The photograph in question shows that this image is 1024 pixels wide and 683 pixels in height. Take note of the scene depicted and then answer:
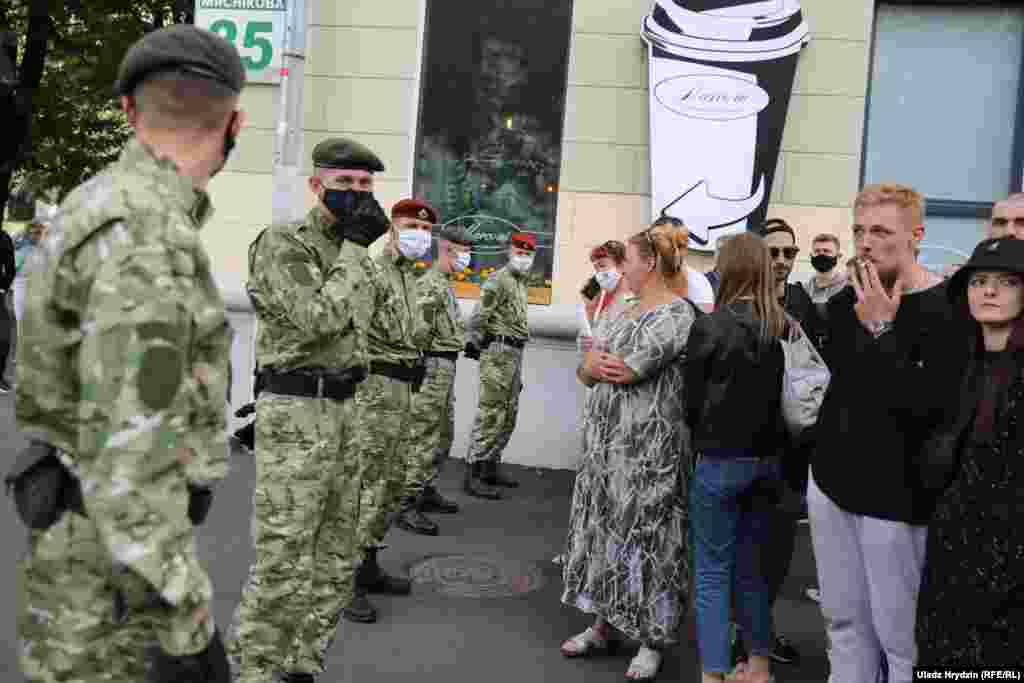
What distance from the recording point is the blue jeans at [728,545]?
4230 mm

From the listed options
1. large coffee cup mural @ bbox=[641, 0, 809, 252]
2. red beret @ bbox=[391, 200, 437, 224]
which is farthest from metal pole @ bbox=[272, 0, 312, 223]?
red beret @ bbox=[391, 200, 437, 224]

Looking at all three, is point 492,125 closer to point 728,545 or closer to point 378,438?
point 378,438

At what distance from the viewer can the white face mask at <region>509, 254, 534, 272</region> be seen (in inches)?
342

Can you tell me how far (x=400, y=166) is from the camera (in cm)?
934

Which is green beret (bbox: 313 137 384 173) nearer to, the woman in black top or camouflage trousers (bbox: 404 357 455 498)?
the woman in black top

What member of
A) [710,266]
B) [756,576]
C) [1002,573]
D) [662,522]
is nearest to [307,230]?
[662,522]

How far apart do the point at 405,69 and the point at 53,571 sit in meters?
7.83

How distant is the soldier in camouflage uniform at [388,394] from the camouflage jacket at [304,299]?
1.06 metres

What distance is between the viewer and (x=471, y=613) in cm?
527

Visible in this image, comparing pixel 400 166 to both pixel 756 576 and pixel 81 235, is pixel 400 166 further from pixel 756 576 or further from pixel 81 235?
pixel 81 235

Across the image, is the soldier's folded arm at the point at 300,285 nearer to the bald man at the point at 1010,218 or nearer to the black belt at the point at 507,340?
the bald man at the point at 1010,218

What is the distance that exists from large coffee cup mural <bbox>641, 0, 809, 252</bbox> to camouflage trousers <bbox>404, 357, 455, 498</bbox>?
278cm

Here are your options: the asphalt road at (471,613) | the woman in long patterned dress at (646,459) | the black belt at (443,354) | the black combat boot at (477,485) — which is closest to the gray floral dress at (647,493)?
the woman in long patterned dress at (646,459)

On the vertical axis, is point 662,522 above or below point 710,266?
below
